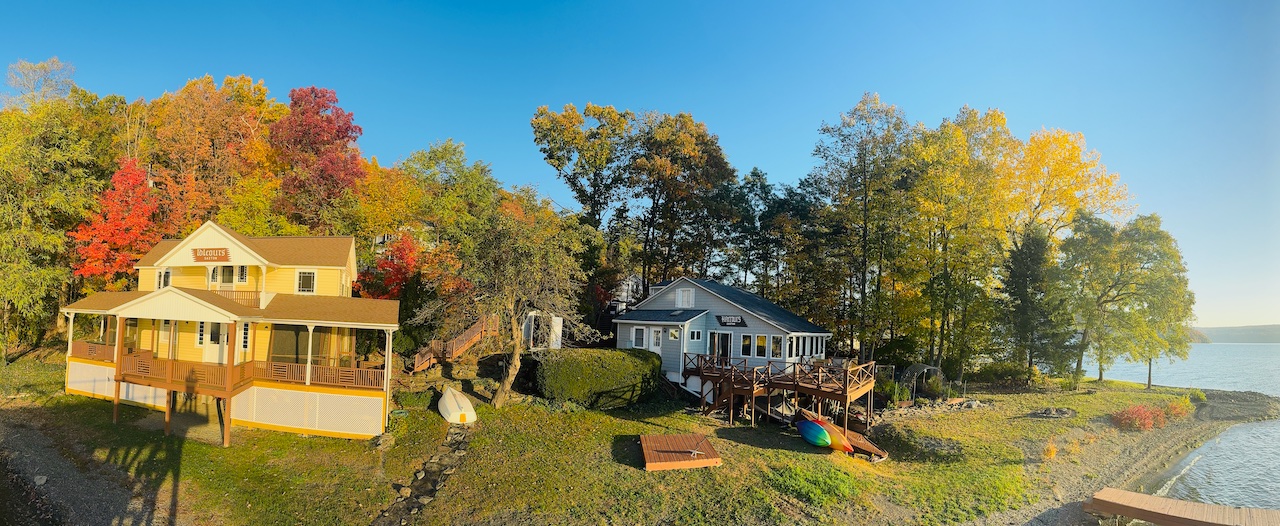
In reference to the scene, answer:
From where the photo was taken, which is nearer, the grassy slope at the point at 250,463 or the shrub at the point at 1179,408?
the grassy slope at the point at 250,463

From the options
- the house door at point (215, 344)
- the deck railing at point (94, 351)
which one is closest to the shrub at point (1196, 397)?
the house door at point (215, 344)

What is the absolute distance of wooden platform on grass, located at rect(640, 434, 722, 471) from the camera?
16.9m

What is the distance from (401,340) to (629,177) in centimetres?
2141

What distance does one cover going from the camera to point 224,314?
18.3 metres

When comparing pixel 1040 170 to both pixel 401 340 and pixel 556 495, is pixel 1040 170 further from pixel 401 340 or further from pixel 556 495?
pixel 401 340

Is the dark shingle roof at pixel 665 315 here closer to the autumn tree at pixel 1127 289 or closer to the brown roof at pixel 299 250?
the brown roof at pixel 299 250

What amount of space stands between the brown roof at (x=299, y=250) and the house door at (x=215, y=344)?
10.5 feet

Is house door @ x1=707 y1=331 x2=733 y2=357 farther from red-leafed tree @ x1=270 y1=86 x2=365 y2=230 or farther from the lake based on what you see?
red-leafed tree @ x1=270 y1=86 x2=365 y2=230

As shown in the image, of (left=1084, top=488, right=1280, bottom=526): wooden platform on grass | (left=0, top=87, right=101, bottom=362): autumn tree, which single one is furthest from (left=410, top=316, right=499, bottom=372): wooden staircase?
(left=1084, top=488, right=1280, bottom=526): wooden platform on grass

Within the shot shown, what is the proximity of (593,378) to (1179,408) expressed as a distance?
2988cm

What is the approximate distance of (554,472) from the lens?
650 inches

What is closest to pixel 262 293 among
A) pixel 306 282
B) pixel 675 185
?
pixel 306 282

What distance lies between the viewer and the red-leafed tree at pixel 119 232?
25.3 m

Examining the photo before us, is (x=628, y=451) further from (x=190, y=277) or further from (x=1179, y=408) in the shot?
(x=1179, y=408)
